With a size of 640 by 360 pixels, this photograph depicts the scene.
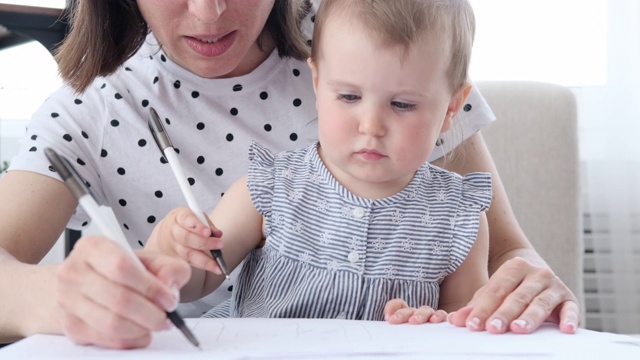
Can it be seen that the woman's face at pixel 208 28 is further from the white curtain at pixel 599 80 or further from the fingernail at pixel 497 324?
the white curtain at pixel 599 80

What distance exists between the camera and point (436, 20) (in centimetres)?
102

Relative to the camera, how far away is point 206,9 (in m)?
1.15

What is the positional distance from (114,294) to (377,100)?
0.39 meters

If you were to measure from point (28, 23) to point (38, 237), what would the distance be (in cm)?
70

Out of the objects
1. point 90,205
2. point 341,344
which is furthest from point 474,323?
point 90,205

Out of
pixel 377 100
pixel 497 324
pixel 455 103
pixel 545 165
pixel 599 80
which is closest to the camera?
pixel 497 324

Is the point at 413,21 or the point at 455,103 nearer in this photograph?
the point at 413,21

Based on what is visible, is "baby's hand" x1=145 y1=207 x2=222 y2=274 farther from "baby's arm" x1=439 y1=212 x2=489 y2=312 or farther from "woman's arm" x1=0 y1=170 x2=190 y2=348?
"baby's arm" x1=439 y1=212 x2=489 y2=312

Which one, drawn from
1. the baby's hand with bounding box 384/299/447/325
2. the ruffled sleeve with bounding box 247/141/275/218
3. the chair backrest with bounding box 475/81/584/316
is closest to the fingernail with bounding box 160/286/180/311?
the baby's hand with bounding box 384/299/447/325

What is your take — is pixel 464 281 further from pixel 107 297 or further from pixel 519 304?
pixel 107 297

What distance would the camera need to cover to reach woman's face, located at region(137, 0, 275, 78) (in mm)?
1163

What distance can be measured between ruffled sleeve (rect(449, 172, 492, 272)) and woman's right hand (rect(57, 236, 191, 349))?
0.43m

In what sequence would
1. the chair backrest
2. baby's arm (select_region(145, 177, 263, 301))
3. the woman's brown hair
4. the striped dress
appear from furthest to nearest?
the chair backrest
the woman's brown hair
the striped dress
baby's arm (select_region(145, 177, 263, 301))

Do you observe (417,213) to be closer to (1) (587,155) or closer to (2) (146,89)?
(2) (146,89)
